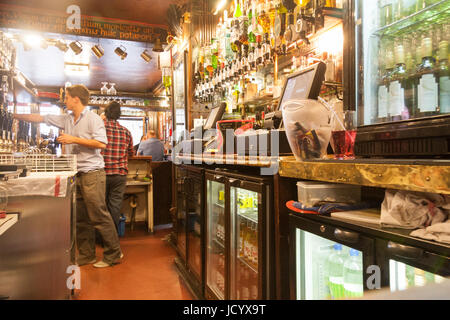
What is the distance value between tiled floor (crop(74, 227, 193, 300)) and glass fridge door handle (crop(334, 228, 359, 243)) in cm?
192

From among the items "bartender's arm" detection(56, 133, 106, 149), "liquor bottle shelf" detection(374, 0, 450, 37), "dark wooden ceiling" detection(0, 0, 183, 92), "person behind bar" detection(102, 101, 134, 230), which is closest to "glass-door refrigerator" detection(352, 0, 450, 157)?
"liquor bottle shelf" detection(374, 0, 450, 37)

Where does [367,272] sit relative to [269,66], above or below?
below

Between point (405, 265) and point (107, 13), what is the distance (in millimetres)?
5753

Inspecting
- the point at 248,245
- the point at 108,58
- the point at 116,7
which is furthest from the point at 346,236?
the point at 108,58

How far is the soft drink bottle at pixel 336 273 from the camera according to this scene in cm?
126

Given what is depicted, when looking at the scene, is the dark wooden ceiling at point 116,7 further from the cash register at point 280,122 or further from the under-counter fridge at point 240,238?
the under-counter fridge at point 240,238

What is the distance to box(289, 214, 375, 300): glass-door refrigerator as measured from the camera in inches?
48.4

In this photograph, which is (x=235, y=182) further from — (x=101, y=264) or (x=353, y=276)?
(x=101, y=264)

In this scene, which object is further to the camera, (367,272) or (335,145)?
(335,145)

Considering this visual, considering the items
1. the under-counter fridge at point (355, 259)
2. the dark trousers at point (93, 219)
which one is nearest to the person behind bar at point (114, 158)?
the dark trousers at point (93, 219)

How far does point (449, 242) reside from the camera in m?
0.75

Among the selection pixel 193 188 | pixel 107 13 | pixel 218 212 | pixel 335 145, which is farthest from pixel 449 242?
pixel 107 13
